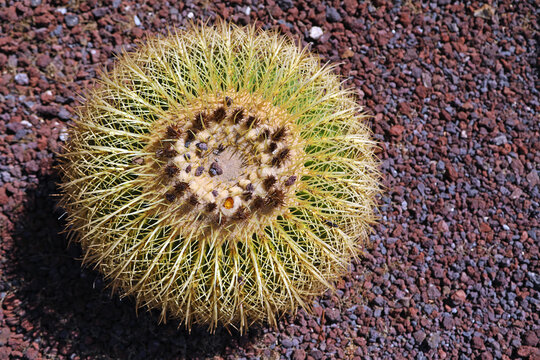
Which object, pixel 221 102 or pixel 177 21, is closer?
pixel 221 102

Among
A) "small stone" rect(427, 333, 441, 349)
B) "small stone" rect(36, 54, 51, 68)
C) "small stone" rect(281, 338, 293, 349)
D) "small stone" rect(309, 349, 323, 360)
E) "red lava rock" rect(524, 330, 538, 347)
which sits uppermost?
"small stone" rect(36, 54, 51, 68)

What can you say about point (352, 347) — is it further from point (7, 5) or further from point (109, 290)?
point (7, 5)

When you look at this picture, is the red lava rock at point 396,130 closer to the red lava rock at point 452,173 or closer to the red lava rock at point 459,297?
the red lava rock at point 452,173

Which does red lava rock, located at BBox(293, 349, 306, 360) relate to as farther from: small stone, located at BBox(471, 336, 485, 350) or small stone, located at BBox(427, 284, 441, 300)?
small stone, located at BBox(471, 336, 485, 350)

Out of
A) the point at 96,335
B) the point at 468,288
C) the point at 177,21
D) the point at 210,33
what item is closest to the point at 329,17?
the point at 177,21

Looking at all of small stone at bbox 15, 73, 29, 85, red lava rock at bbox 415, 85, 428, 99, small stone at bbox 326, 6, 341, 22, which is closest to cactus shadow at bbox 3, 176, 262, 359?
small stone at bbox 15, 73, 29, 85

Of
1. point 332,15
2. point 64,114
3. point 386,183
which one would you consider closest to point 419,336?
point 386,183

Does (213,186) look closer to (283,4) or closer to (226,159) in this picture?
(226,159)
